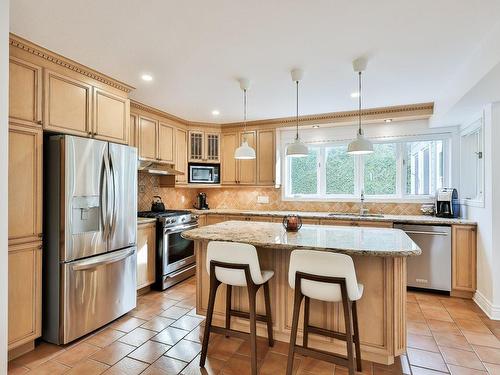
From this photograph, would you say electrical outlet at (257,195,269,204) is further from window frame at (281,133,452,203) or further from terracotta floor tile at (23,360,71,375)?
terracotta floor tile at (23,360,71,375)

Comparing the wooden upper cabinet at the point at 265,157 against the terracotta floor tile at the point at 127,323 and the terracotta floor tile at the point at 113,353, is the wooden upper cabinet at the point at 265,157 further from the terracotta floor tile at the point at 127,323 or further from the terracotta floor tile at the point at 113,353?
the terracotta floor tile at the point at 113,353

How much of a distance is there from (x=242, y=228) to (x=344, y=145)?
106 inches

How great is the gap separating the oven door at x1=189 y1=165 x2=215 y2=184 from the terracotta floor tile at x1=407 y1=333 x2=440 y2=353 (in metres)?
3.49

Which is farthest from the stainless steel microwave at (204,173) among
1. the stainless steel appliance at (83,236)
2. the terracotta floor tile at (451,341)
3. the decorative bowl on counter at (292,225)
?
the terracotta floor tile at (451,341)

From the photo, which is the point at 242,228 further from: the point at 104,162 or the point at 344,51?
the point at 344,51

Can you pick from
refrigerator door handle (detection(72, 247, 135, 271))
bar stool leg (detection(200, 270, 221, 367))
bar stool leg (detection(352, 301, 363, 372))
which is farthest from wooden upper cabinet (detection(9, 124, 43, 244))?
bar stool leg (detection(352, 301, 363, 372))

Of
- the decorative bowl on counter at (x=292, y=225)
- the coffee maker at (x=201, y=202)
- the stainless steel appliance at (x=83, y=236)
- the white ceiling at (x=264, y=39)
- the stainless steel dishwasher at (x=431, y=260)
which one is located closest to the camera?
the white ceiling at (x=264, y=39)

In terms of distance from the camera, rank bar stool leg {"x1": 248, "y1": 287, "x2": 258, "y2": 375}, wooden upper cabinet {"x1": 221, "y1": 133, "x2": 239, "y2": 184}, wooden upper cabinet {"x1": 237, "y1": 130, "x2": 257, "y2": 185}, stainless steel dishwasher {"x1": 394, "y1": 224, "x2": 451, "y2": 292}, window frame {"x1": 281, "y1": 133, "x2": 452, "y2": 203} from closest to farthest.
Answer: bar stool leg {"x1": 248, "y1": 287, "x2": 258, "y2": 375}
stainless steel dishwasher {"x1": 394, "y1": 224, "x2": 451, "y2": 292}
window frame {"x1": 281, "y1": 133, "x2": 452, "y2": 203}
wooden upper cabinet {"x1": 237, "y1": 130, "x2": 257, "y2": 185}
wooden upper cabinet {"x1": 221, "y1": 133, "x2": 239, "y2": 184}

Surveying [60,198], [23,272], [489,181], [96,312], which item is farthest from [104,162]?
[489,181]

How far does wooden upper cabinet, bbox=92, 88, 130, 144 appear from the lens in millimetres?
2732

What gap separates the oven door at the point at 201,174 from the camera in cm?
471

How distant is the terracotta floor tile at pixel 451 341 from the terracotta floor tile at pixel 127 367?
2438mm

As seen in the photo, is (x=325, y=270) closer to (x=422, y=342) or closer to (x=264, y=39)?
(x=422, y=342)

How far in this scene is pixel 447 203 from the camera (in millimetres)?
3627
